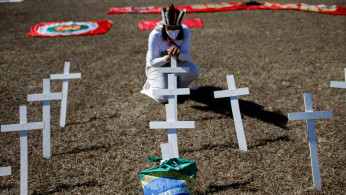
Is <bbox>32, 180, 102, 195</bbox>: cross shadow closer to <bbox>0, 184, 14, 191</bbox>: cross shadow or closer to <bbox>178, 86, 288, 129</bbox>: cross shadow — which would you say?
<bbox>0, 184, 14, 191</bbox>: cross shadow

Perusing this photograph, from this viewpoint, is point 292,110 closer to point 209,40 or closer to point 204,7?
point 209,40

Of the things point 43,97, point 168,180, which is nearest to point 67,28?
point 43,97

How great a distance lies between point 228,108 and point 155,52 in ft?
4.14

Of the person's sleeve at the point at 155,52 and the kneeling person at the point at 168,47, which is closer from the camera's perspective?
A: the kneeling person at the point at 168,47

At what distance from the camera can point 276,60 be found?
560 centimetres

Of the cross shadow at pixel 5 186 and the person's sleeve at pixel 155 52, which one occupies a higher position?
the person's sleeve at pixel 155 52

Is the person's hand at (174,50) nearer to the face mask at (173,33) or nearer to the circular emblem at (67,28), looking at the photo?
the face mask at (173,33)

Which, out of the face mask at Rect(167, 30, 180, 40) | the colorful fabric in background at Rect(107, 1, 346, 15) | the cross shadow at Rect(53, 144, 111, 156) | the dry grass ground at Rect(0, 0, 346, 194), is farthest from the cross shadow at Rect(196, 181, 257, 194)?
the colorful fabric in background at Rect(107, 1, 346, 15)

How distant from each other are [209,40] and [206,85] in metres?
2.64

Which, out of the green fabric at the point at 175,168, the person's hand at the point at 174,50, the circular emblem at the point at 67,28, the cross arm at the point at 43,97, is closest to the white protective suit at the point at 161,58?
the person's hand at the point at 174,50

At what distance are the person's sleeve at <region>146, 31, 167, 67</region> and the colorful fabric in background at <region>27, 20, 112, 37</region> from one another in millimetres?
4326

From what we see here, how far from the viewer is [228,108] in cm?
393

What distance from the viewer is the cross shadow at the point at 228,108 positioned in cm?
360

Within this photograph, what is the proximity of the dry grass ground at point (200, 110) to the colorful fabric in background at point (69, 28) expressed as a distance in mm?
341
